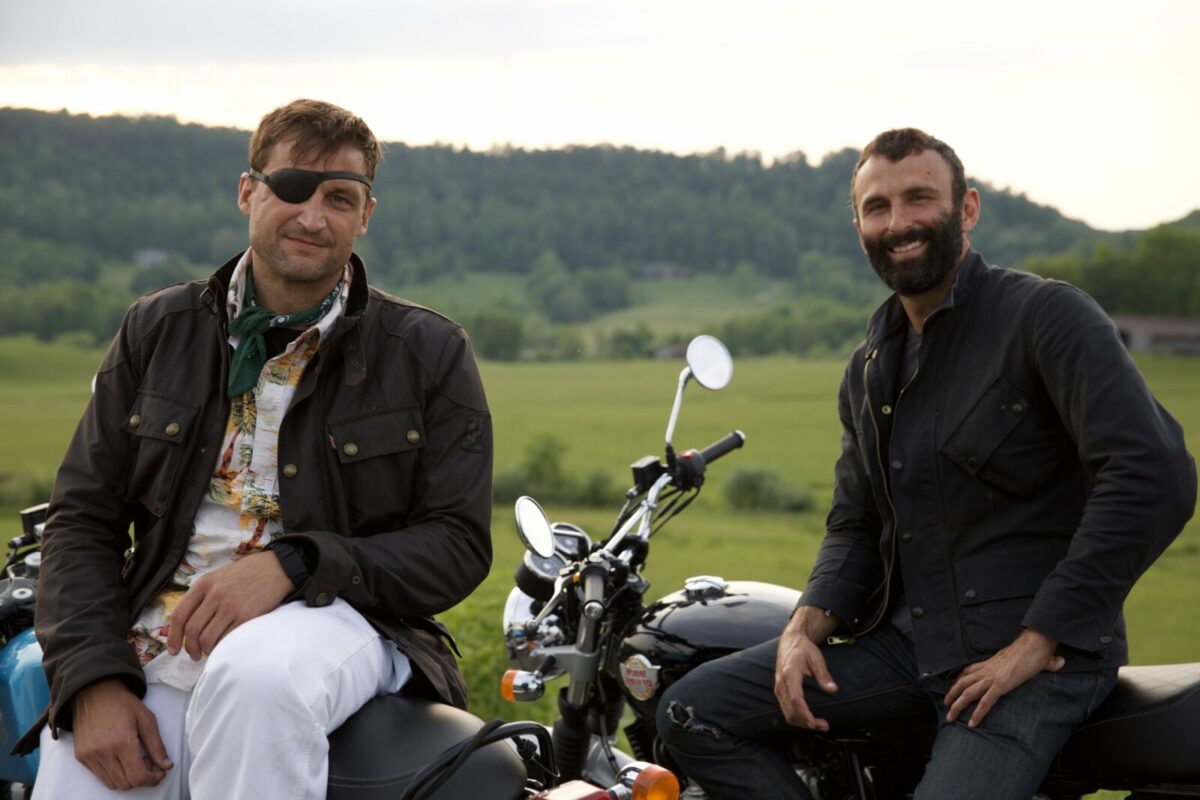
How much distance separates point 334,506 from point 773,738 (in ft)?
3.76

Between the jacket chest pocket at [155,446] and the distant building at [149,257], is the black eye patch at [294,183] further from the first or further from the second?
the distant building at [149,257]

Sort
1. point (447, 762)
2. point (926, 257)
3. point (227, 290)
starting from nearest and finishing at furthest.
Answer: point (447, 762) < point (227, 290) < point (926, 257)

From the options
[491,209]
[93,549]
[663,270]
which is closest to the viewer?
[93,549]

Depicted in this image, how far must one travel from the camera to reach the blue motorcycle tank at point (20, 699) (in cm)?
268

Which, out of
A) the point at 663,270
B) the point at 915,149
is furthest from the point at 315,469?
the point at 663,270

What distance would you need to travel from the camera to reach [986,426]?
268cm

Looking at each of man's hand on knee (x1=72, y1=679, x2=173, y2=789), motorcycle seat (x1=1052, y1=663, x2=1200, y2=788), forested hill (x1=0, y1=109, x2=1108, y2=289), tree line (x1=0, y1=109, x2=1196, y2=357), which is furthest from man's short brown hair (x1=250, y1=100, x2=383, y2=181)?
forested hill (x1=0, y1=109, x2=1108, y2=289)

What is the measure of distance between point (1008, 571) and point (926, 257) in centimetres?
75

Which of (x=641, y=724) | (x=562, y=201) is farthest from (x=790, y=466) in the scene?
(x=641, y=724)

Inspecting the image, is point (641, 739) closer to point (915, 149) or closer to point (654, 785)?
point (654, 785)

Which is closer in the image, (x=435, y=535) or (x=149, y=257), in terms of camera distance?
(x=435, y=535)

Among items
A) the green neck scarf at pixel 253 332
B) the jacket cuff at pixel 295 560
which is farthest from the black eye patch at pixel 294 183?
the jacket cuff at pixel 295 560

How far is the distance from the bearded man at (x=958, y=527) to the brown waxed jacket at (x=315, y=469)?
2.42ft

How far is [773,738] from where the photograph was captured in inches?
114
